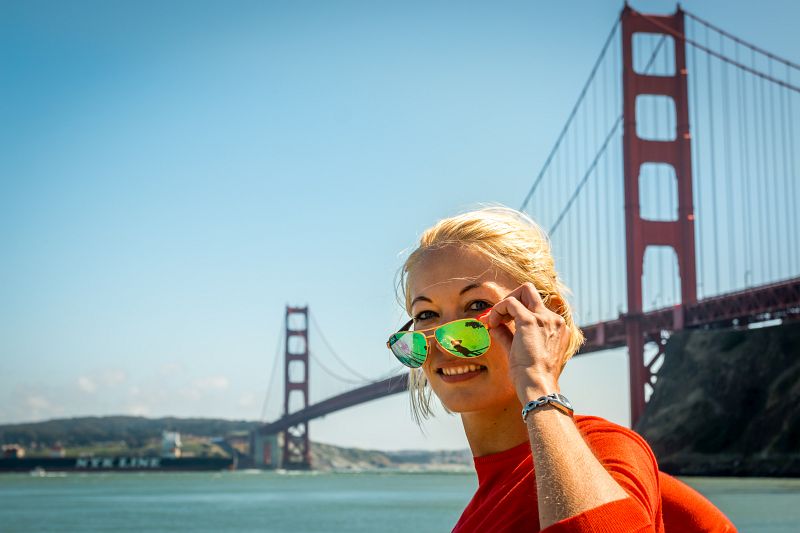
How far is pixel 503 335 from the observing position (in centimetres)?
122

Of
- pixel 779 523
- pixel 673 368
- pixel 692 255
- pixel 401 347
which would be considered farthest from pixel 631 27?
pixel 401 347

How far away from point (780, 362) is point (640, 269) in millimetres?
4616

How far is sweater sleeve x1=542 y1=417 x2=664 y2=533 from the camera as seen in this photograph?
1.02 meters

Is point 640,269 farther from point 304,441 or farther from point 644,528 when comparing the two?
point 304,441

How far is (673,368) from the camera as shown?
3447 cm

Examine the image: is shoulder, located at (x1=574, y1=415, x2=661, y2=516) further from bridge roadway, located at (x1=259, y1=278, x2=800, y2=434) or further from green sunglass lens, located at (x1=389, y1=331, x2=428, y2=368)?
bridge roadway, located at (x1=259, y1=278, x2=800, y2=434)

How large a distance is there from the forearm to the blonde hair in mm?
194

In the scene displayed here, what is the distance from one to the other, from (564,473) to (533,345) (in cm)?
15

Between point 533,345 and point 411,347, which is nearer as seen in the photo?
point 533,345

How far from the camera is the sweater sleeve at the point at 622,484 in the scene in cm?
102

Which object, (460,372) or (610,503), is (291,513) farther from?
(610,503)

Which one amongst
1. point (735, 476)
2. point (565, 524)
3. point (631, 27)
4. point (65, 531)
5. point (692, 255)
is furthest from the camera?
point (631, 27)

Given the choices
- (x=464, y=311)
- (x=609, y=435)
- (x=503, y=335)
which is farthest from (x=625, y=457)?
(x=464, y=311)

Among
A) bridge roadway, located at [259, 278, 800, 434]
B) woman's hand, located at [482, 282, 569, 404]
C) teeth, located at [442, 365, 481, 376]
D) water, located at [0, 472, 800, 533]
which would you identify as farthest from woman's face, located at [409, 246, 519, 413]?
bridge roadway, located at [259, 278, 800, 434]
